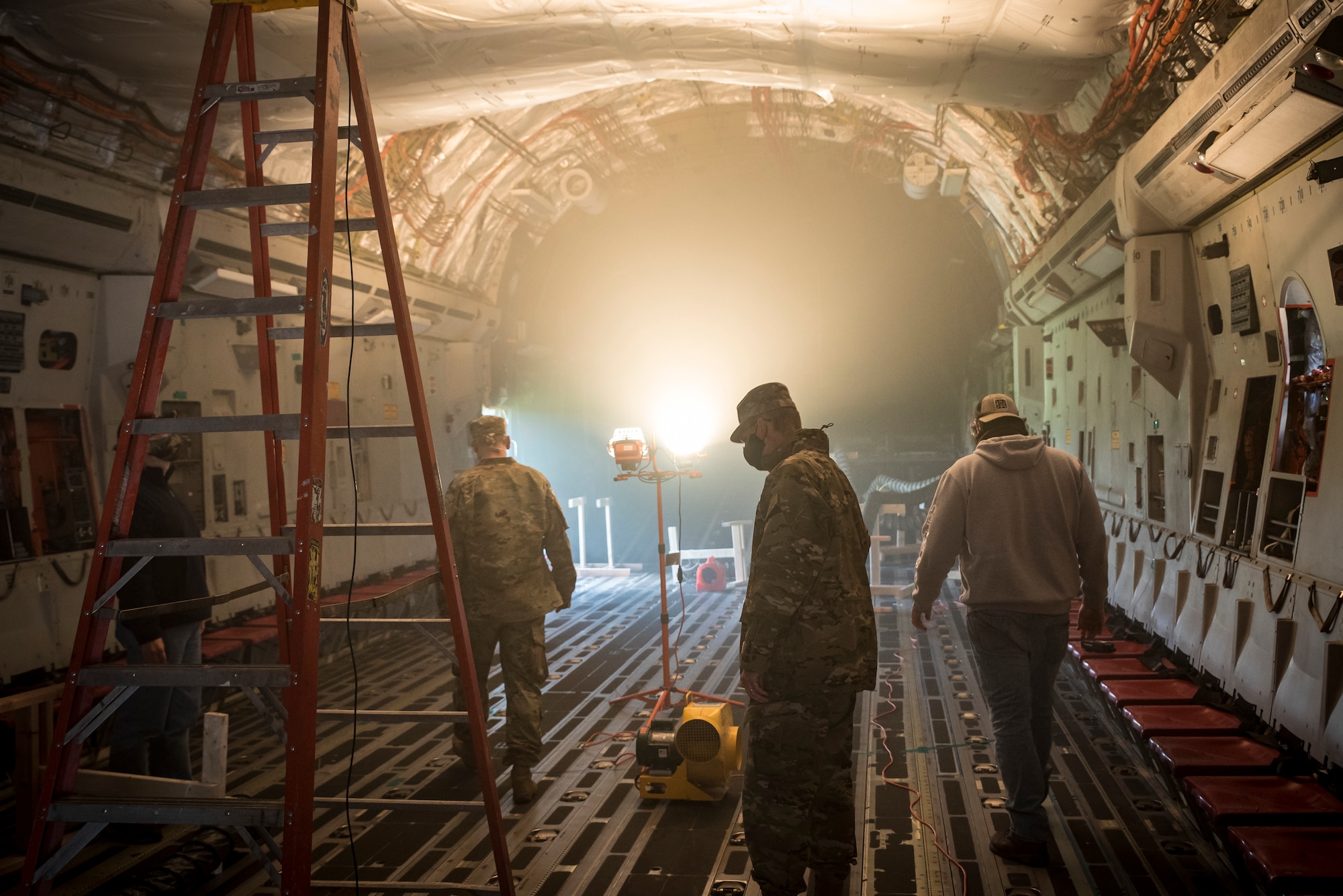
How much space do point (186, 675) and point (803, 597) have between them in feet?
6.47

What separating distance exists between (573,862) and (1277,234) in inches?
176

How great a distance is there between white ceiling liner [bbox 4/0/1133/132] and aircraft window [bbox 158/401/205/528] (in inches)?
87.9

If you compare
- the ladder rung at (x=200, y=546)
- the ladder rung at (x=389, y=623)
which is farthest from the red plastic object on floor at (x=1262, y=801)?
the ladder rung at (x=200, y=546)

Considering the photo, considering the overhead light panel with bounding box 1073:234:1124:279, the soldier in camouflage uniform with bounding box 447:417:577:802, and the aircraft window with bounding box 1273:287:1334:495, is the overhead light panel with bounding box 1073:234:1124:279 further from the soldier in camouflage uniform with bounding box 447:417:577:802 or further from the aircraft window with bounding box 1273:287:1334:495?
the soldier in camouflage uniform with bounding box 447:417:577:802

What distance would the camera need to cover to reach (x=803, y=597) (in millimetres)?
3127

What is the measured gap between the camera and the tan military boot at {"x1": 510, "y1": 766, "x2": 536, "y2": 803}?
4.54 meters

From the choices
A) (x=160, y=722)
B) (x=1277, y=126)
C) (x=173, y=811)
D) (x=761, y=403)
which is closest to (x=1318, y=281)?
(x=1277, y=126)

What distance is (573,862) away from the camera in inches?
151

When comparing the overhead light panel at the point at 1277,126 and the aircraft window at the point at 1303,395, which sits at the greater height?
the overhead light panel at the point at 1277,126

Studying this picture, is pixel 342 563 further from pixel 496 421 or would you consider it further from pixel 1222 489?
pixel 1222 489

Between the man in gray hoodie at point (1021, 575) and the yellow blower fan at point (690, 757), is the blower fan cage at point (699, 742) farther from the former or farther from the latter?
the man in gray hoodie at point (1021, 575)

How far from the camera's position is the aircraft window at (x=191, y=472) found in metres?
6.41

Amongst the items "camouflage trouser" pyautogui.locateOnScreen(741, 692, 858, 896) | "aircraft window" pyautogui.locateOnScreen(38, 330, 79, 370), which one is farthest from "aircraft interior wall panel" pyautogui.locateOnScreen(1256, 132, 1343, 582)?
"aircraft window" pyautogui.locateOnScreen(38, 330, 79, 370)

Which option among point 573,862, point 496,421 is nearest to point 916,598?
point 573,862
